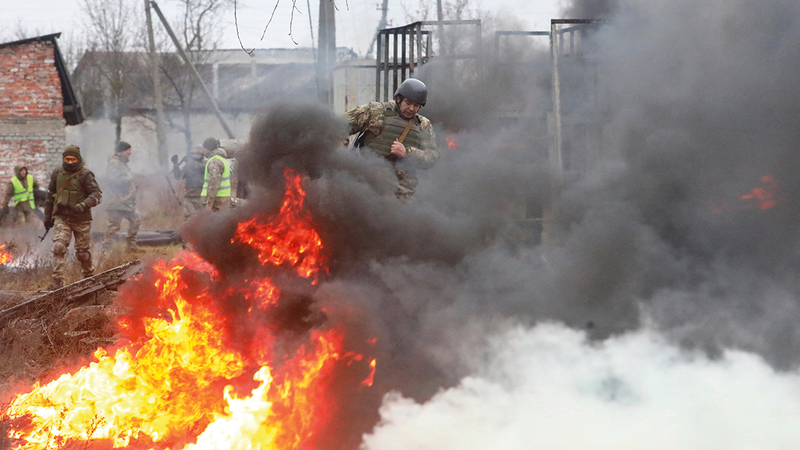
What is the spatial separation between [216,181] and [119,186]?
5.85 ft

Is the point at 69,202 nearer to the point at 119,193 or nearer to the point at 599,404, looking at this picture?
the point at 119,193

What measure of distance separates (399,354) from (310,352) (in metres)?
0.64

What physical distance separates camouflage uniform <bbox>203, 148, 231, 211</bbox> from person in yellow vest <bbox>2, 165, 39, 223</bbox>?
17.1ft

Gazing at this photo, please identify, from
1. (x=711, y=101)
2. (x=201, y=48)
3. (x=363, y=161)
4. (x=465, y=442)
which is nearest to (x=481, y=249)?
(x=363, y=161)

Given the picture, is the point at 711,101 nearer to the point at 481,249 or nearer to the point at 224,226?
the point at 481,249

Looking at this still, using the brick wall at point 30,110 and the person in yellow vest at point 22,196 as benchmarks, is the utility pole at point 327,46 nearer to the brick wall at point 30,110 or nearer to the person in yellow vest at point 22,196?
the person in yellow vest at point 22,196

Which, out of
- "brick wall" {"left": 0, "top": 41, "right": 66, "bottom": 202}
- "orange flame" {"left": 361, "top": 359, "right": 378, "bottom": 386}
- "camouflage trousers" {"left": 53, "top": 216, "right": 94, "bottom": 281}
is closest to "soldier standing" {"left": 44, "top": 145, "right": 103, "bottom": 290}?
"camouflage trousers" {"left": 53, "top": 216, "right": 94, "bottom": 281}

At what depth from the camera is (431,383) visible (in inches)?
168

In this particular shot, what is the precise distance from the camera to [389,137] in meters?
5.94

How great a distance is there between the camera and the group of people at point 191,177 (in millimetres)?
5891

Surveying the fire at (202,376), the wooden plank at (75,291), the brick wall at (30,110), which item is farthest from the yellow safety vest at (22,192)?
the fire at (202,376)

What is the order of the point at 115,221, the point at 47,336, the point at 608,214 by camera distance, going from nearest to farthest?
the point at 47,336, the point at 608,214, the point at 115,221

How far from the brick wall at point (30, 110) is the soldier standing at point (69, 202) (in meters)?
9.11

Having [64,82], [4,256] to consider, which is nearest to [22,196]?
[4,256]
